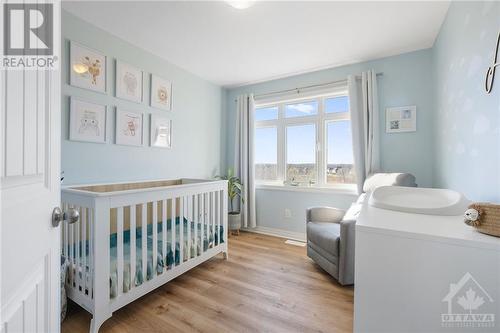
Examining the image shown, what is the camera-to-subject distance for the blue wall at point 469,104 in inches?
43.1

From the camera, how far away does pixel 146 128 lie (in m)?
2.56

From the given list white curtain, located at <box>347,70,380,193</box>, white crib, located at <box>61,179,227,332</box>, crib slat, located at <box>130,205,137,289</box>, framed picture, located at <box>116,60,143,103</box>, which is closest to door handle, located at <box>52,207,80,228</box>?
white crib, located at <box>61,179,227,332</box>

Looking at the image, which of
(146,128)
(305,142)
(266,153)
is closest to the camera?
(146,128)

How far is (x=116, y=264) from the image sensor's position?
1487 millimetres

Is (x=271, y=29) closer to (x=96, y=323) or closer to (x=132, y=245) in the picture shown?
(x=132, y=245)

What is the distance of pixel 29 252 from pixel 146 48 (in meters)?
2.59

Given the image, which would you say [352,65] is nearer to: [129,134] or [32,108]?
[129,134]

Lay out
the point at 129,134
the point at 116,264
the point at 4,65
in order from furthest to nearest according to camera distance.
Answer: the point at 129,134, the point at 116,264, the point at 4,65

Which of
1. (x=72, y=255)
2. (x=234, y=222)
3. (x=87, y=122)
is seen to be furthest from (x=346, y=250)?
(x=87, y=122)

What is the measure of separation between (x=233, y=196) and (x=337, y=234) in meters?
1.81

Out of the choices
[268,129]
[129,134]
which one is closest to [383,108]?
[268,129]

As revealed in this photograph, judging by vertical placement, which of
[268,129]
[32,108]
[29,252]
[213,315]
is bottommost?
[213,315]

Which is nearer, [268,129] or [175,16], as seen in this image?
[175,16]

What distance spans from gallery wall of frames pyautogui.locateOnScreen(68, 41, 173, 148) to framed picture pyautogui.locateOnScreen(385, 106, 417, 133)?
2675mm
